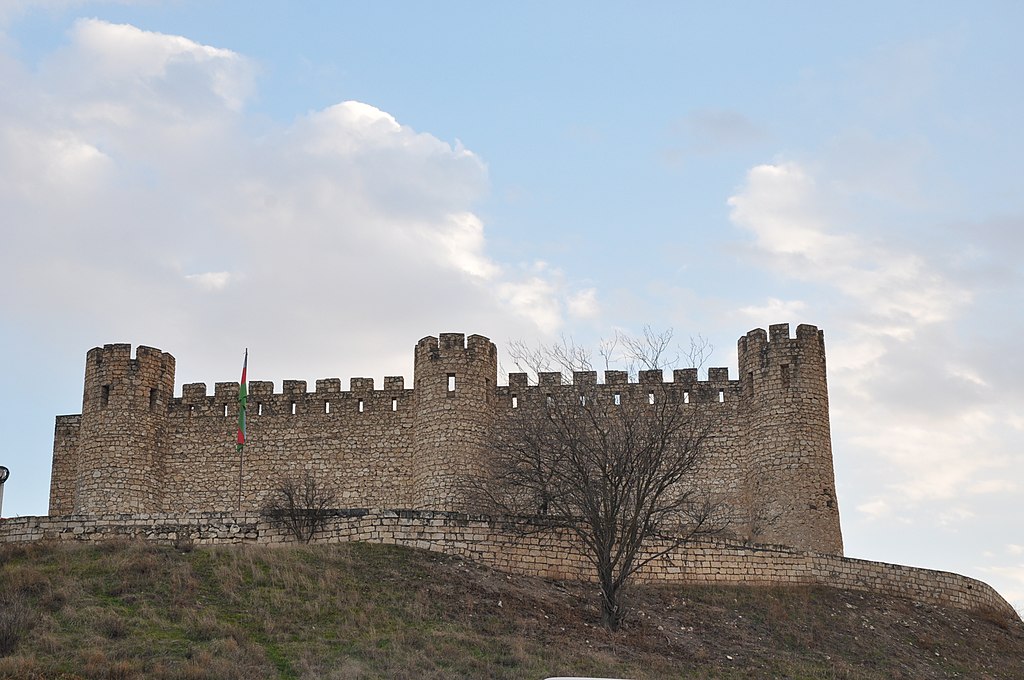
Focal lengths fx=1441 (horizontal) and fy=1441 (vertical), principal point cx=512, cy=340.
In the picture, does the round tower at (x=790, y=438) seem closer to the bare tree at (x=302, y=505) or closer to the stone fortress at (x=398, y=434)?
the stone fortress at (x=398, y=434)

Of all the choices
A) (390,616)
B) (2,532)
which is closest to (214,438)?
(2,532)

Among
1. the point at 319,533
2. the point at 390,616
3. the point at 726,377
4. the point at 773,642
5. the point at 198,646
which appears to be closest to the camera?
the point at 198,646

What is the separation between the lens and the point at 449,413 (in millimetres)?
41219

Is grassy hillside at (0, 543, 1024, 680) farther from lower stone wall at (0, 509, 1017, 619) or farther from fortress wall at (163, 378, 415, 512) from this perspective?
fortress wall at (163, 378, 415, 512)

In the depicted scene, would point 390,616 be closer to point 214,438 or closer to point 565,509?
point 565,509

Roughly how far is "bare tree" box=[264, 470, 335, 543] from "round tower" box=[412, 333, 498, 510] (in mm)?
2853

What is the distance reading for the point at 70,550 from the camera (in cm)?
2883

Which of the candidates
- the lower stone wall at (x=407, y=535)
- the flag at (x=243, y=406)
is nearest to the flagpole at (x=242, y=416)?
the flag at (x=243, y=406)

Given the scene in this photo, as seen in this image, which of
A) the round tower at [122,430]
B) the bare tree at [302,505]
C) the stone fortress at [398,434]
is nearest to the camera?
the bare tree at [302,505]

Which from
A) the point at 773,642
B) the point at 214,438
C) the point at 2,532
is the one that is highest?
the point at 214,438

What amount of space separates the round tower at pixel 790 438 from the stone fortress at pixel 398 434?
0.04m

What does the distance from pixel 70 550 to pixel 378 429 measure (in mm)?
14916

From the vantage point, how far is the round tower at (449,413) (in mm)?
40625

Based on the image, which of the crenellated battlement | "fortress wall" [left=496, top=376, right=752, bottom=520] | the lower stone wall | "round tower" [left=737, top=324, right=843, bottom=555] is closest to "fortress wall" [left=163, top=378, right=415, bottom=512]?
the crenellated battlement
